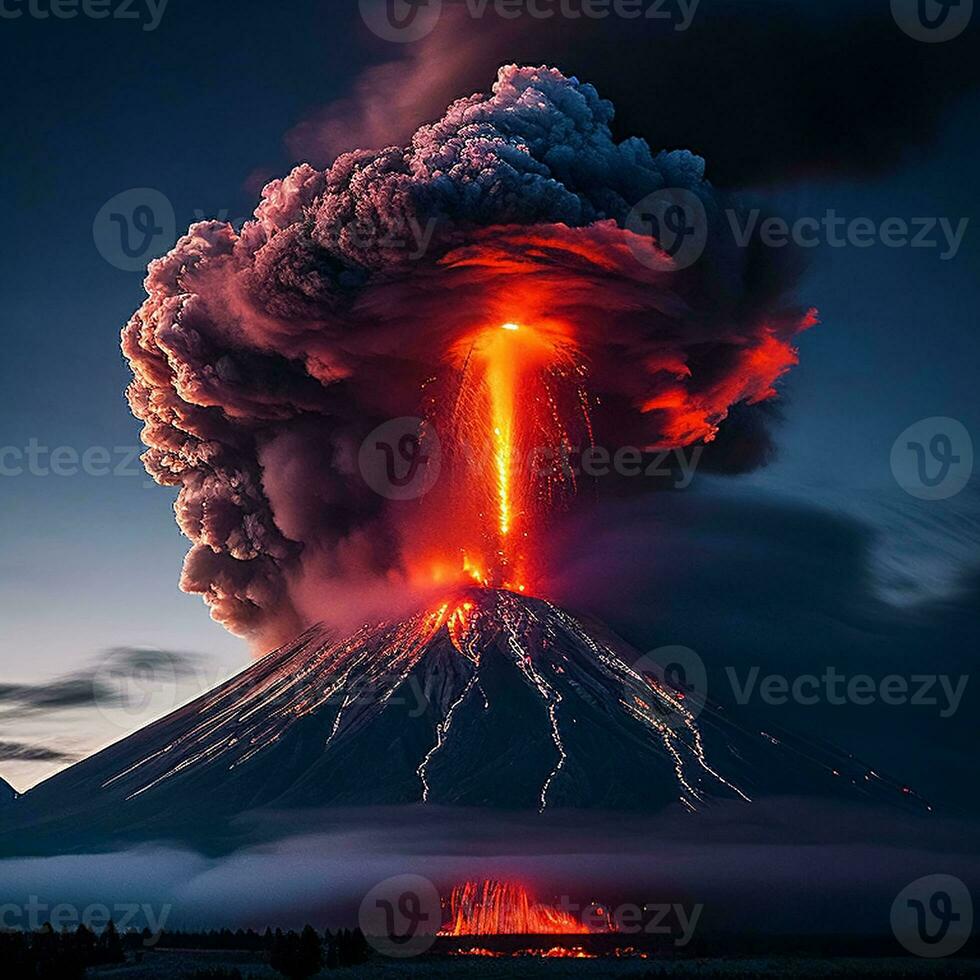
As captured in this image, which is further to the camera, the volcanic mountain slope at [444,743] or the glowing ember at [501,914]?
the volcanic mountain slope at [444,743]

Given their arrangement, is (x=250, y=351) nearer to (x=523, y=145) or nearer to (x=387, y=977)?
(x=523, y=145)

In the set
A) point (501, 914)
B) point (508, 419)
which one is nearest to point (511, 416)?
point (508, 419)

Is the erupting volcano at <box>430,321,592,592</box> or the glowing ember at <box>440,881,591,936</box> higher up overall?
the erupting volcano at <box>430,321,592,592</box>

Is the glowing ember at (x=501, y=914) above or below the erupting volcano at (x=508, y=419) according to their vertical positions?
below

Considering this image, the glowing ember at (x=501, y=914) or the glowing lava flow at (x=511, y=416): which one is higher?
the glowing lava flow at (x=511, y=416)

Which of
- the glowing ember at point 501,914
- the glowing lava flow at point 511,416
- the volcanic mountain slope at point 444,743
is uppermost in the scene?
the glowing lava flow at point 511,416
